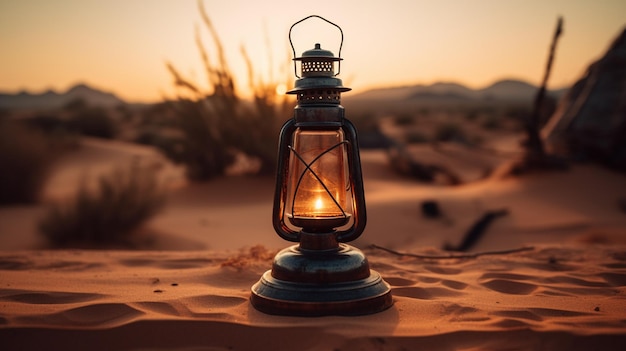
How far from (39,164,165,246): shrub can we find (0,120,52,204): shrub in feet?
9.88

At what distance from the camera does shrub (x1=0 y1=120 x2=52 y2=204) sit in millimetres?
9594

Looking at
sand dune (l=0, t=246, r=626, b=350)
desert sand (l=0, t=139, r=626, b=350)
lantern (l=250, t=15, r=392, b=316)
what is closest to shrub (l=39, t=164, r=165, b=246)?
desert sand (l=0, t=139, r=626, b=350)

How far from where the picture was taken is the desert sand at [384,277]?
2.60 metres

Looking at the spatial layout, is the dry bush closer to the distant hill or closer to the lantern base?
the lantern base

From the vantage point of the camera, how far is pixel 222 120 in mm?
11719

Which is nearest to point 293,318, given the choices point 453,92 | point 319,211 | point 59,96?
point 319,211

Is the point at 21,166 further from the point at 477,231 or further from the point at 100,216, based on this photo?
the point at 477,231

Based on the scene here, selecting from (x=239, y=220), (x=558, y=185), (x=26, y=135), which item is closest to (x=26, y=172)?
(x=26, y=135)

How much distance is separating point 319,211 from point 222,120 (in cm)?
889

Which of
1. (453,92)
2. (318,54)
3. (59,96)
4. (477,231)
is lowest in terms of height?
(477,231)

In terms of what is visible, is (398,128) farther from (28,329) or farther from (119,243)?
(28,329)

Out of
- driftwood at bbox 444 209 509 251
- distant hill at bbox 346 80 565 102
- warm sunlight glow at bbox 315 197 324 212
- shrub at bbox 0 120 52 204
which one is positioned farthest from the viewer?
distant hill at bbox 346 80 565 102

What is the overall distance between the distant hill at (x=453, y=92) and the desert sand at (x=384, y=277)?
112m

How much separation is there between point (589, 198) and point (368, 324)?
21.7 feet
